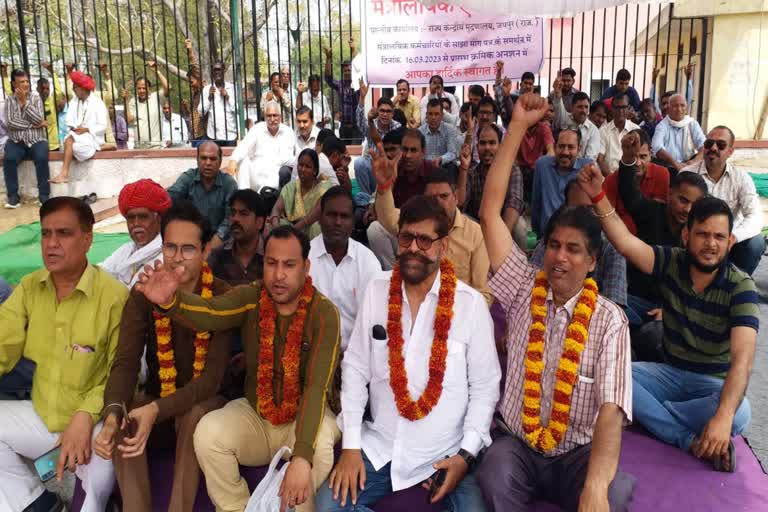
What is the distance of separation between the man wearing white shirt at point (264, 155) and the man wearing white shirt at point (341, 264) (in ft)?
10.3

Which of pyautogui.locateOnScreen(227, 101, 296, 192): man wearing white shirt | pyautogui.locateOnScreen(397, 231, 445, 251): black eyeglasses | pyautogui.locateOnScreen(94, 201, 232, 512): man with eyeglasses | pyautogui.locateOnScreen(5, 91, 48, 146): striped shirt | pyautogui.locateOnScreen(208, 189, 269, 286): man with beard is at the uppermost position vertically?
pyautogui.locateOnScreen(5, 91, 48, 146): striped shirt

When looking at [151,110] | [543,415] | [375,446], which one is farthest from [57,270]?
[151,110]

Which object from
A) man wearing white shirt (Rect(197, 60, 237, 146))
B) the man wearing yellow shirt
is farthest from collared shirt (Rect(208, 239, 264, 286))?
man wearing white shirt (Rect(197, 60, 237, 146))

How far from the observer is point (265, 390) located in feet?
9.50

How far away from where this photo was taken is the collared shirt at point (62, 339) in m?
2.93

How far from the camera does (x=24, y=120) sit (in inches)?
335

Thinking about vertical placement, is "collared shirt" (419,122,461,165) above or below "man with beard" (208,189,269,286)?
above

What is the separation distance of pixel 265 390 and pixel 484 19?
677cm

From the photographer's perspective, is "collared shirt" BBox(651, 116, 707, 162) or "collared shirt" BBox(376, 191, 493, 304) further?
"collared shirt" BBox(651, 116, 707, 162)

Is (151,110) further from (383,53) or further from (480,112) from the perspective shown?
(480,112)

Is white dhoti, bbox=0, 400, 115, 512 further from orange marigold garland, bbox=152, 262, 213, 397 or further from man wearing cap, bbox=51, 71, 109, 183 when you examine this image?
man wearing cap, bbox=51, 71, 109, 183

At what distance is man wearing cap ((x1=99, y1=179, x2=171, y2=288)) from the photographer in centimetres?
395

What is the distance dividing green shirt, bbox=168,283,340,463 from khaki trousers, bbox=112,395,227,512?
A: 330 mm

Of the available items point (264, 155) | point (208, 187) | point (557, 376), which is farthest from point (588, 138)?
point (557, 376)
